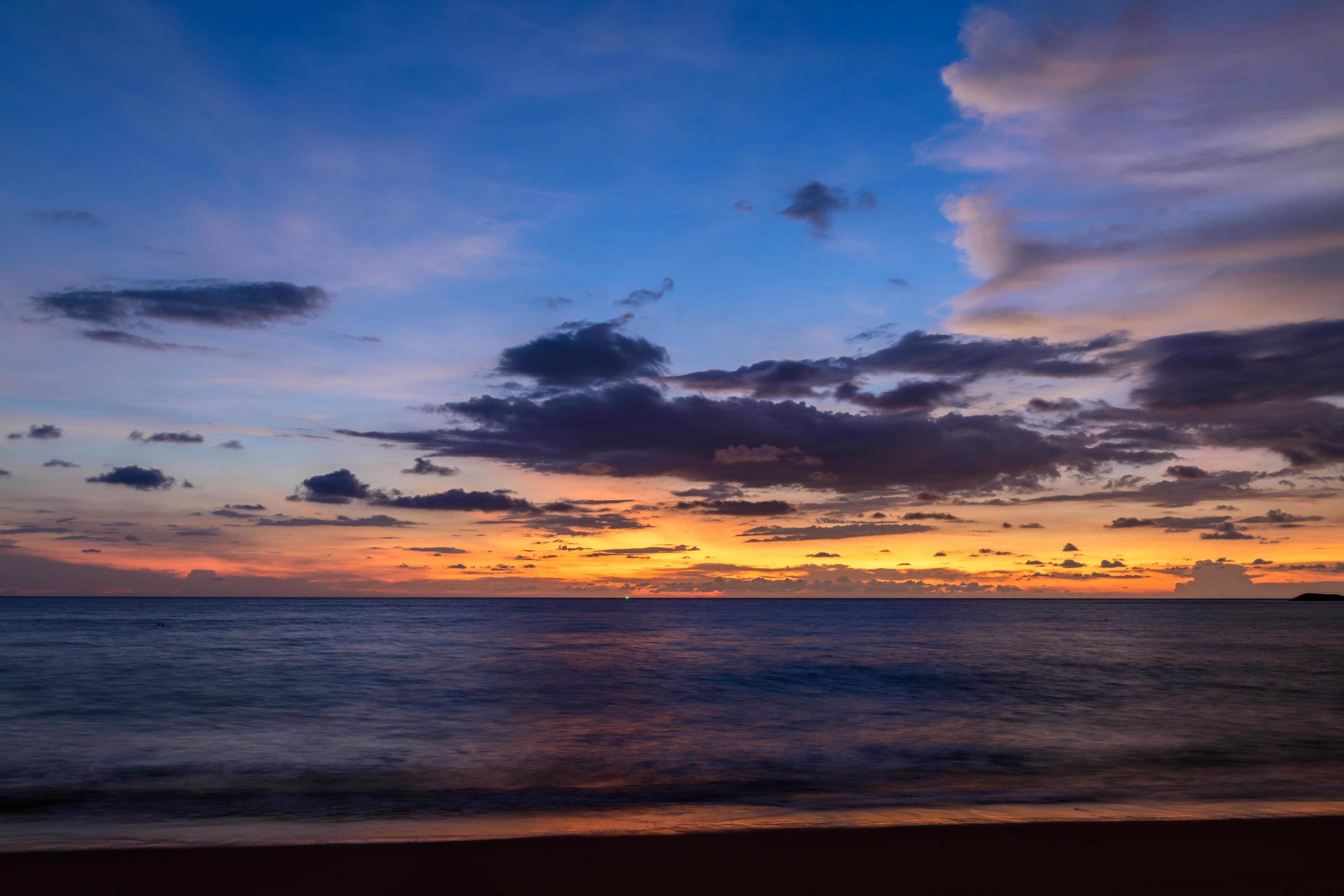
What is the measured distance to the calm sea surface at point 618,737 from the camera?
12547 millimetres

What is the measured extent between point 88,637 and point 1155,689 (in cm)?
7710

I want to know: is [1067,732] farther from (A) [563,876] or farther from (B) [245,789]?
(B) [245,789]

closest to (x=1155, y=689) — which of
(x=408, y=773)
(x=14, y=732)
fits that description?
(x=408, y=773)

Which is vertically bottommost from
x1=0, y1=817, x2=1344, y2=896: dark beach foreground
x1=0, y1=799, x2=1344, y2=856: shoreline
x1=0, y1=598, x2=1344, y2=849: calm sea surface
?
x1=0, y1=598, x2=1344, y2=849: calm sea surface

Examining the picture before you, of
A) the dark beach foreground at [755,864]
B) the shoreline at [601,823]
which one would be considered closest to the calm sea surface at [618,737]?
the shoreline at [601,823]

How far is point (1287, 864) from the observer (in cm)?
830

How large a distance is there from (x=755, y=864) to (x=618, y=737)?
482 inches

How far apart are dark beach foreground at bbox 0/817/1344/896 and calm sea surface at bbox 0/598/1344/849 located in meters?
1.33

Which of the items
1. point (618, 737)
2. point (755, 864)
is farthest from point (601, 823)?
point (618, 737)

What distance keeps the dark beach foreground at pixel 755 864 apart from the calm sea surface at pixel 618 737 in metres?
1.33

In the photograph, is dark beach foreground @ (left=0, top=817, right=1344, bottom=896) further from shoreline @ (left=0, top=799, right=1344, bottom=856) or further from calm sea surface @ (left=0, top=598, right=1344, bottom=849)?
calm sea surface @ (left=0, top=598, right=1344, bottom=849)

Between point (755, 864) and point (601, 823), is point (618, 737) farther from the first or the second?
point (755, 864)

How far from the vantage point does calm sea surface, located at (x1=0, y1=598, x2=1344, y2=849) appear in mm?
12547

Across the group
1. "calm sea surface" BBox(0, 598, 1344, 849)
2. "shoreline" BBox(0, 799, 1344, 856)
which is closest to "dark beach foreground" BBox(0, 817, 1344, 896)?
"shoreline" BBox(0, 799, 1344, 856)
